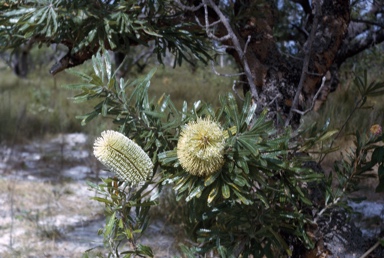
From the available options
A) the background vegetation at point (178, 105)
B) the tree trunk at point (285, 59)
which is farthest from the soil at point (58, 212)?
the tree trunk at point (285, 59)

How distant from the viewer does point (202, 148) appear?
1.02 metres

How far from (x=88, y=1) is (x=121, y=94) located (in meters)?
0.49

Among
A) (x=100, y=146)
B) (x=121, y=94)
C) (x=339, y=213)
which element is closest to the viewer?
(x=100, y=146)

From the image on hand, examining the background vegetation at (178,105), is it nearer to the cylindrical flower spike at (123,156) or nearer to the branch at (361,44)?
the branch at (361,44)

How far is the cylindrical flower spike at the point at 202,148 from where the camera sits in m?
1.02

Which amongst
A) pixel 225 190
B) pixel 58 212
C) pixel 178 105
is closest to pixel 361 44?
pixel 178 105

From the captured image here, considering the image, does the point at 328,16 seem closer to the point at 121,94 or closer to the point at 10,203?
the point at 121,94

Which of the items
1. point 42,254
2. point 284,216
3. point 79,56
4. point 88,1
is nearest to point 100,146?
point 284,216

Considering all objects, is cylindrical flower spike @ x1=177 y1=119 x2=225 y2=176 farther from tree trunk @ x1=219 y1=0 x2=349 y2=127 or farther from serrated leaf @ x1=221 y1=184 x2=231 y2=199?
tree trunk @ x1=219 y1=0 x2=349 y2=127

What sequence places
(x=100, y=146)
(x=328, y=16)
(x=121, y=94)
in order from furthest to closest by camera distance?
(x=328, y=16) < (x=121, y=94) < (x=100, y=146)

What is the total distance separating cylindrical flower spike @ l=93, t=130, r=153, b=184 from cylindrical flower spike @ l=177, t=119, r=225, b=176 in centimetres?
9

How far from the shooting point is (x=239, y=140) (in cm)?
107

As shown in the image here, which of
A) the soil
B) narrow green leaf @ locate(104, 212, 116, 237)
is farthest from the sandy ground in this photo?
→ narrow green leaf @ locate(104, 212, 116, 237)

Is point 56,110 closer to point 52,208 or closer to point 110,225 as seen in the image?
point 52,208
